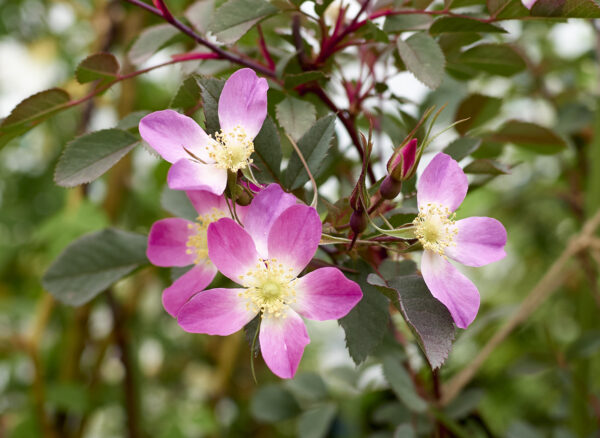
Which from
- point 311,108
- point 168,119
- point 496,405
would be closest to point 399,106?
point 311,108

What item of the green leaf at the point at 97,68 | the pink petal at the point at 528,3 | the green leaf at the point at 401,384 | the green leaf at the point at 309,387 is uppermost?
the green leaf at the point at 97,68

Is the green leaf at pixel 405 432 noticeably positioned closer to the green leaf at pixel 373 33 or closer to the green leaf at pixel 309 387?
the green leaf at pixel 309 387

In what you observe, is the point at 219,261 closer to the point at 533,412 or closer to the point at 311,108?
the point at 311,108

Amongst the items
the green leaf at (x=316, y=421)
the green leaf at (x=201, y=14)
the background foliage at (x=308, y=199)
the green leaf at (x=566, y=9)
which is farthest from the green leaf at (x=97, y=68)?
the green leaf at (x=316, y=421)

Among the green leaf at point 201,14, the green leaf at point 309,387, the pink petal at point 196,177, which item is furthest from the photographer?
the green leaf at point 309,387

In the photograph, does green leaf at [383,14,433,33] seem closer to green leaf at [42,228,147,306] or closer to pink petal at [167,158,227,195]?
pink petal at [167,158,227,195]

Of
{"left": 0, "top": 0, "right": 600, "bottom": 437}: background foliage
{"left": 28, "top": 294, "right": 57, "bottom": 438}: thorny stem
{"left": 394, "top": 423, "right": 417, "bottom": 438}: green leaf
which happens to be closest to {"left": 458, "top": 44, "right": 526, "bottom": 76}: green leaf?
{"left": 0, "top": 0, "right": 600, "bottom": 437}: background foliage
